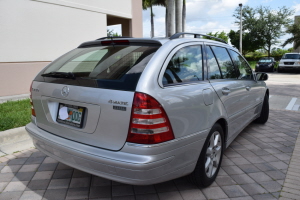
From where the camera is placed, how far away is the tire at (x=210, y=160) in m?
2.79

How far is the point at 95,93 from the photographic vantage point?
233cm

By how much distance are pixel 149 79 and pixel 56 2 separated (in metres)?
7.34

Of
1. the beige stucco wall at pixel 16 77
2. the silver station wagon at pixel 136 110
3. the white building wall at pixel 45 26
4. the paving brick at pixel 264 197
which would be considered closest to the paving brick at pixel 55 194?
the silver station wagon at pixel 136 110

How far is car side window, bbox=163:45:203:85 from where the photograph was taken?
2496 mm

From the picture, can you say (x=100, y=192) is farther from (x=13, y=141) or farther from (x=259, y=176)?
(x=13, y=141)

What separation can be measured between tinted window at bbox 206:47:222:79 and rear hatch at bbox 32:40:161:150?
0.84 m

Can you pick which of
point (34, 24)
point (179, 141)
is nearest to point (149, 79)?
point (179, 141)

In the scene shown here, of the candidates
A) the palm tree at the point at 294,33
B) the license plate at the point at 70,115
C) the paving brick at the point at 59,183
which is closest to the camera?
the license plate at the point at 70,115

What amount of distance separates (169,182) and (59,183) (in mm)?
1270

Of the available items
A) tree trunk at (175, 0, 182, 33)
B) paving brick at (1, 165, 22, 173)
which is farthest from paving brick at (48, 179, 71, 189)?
tree trunk at (175, 0, 182, 33)

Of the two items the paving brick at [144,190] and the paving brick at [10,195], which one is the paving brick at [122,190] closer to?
the paving brick at [144,190]

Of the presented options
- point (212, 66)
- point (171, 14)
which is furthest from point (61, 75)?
point (171, 14)

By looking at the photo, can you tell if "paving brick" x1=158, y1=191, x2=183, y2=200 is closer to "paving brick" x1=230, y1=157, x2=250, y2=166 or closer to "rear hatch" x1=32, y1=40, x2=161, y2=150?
"rear hatch" x1=32, y1=40, x2=161, y2=150

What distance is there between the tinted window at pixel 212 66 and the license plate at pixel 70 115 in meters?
1.53
